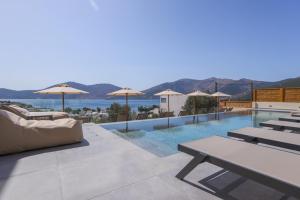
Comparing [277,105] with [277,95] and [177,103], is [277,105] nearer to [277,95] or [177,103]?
[277,95]

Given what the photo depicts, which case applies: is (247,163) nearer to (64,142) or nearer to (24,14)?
(64,142)

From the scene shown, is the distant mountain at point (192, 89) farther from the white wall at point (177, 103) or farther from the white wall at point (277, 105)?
the white wall at point (177, 103)

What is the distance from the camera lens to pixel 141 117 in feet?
33.5

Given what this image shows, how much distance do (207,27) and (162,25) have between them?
3.18m

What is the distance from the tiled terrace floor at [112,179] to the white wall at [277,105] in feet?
49.5

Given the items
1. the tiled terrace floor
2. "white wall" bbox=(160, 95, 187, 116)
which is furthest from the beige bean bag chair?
"white wall" bbox=(160, 95, 187, 116)

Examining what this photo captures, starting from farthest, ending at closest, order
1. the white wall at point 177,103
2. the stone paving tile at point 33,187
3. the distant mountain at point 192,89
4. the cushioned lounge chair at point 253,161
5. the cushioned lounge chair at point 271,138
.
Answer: the distant mountain at point 192,89 → the white wall at point 177,103 → the cushioned lounge chair at point 271,138 → the stone paving tile at point 33,187 → the cushioned lounge chair at point 253,161

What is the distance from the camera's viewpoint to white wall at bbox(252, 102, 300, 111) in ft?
47.3

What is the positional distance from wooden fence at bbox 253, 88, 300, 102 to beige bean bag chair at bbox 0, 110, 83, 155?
1683 cm

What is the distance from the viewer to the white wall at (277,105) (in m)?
14.4

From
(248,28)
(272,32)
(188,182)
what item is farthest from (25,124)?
(272,32)

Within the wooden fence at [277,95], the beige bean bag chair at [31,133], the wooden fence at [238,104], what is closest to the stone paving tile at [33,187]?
the beige bean bag chair at [31,133]


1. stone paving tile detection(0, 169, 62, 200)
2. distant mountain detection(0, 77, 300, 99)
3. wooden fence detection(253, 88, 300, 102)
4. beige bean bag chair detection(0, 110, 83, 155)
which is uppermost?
distant mountain detection(0, 77, 300, 99)

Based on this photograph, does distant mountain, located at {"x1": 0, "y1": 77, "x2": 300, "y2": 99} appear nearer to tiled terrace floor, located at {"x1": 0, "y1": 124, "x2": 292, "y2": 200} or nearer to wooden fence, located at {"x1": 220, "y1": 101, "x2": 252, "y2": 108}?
wooden fence, located at {"x1": 220, "y1": 101, "x2": 252, "y2": 108}
